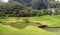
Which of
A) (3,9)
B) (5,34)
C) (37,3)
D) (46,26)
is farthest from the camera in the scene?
(37,3)

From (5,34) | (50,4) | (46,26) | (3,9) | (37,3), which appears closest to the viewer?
(5,34)

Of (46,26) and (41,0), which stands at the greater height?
(41,0)

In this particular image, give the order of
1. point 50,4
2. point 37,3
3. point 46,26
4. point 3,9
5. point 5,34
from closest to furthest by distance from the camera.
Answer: point 5,34 < point 46,26 < point 3,9 < point 37,3 < point 50,4

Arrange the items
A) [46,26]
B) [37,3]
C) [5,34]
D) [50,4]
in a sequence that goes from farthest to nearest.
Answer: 1. [50,4]
2. [37,3]
3. [46,26]
4. [5,34]

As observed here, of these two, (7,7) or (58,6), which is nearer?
(7,7)

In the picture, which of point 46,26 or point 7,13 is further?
point 7,13

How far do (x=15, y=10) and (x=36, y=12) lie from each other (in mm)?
3257

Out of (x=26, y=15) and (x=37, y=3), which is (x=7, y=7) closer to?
(x=26, y=15)

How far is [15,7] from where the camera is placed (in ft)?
97.0

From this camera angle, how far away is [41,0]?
114 feet

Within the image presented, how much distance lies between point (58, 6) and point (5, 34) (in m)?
24.4

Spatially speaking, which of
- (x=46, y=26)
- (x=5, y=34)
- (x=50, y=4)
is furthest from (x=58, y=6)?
(x=5, y=34)

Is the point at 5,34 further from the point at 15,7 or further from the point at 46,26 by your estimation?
the point at 15,7

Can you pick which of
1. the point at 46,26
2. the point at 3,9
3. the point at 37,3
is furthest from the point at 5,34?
the point at 37,3
